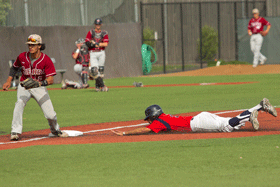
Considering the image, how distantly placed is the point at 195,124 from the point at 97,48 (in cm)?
1020

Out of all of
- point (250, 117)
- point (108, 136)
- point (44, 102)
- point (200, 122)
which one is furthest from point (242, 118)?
point (44, 102)

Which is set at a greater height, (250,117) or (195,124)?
(250,117)

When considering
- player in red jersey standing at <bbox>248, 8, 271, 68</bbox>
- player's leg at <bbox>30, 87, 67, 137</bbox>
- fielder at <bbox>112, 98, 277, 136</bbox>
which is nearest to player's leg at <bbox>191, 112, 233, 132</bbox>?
fielder at <bbox>112, 98, 277, 136</bbox>

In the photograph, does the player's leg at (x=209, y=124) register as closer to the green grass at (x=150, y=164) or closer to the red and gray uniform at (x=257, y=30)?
the green grass at (x=150, y=164)

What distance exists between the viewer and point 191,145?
293 inches

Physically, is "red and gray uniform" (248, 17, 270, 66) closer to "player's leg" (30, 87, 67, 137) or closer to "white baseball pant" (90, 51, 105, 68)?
"white baseball pant" (90, 51, 105, 68)

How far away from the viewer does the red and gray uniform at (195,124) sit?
884 cm


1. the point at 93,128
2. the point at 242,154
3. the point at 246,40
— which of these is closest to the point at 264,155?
the point at 242,154

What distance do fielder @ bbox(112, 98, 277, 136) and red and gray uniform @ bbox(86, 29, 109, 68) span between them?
9.67 metres

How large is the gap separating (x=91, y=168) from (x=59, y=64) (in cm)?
1981

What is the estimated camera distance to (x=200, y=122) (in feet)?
29.2

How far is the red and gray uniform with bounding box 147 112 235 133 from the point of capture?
884 cm

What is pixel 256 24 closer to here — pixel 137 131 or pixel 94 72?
pixel 94 72

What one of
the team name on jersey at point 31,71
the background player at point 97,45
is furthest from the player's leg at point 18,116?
the background player at point 97,45
